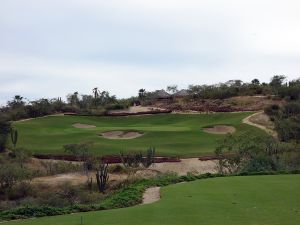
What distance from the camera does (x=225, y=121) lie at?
74812 millimetres

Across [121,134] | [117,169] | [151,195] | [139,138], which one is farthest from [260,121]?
[151,195]

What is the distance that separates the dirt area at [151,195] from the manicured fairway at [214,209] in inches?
16.1

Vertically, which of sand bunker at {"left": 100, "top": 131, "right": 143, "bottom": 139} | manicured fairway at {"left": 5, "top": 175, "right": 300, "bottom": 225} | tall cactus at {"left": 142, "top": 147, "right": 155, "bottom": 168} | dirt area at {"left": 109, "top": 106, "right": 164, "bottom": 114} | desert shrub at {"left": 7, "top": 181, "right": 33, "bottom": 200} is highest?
dirt area at {"left": 109, "top": 106, "right": 164, "bottom": 114}

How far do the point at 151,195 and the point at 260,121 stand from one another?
4775 cm

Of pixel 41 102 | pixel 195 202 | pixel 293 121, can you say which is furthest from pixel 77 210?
pixel 41 102

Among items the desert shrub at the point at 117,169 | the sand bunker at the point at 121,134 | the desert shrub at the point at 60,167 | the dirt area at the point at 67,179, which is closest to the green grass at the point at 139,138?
the sand bunker at the point at 121,134

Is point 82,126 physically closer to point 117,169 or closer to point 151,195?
A: point 117,169

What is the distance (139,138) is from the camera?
65.2 meters

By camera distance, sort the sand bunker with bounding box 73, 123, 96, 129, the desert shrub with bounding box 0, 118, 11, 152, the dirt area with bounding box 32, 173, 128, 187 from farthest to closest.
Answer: the sand bunker with bounding box 73, 123, 96, 129
the desert shrub with bounding box 0, 118, 11, 152
the dirt area with bounding box 32, 173, 128, 187

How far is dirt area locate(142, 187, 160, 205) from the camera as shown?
2288cm

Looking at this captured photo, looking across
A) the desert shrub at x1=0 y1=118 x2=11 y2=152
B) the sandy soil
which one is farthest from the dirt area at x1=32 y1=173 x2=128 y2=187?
the sandy soil

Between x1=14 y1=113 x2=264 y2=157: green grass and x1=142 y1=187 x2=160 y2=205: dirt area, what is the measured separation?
81.2 feet

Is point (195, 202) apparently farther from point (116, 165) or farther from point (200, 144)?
point (200, 144)

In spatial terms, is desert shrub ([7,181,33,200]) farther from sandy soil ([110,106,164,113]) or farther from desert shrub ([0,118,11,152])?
sandy soil ([110,106,164,113])
